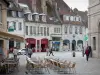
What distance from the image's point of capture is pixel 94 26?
4303cm

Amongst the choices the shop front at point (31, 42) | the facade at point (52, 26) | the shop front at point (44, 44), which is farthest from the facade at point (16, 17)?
the shop front at point (44, 44)

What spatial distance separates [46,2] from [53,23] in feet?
20.6

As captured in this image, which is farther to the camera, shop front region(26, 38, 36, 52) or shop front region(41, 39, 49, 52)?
shop front region(41, 39, 49, 52)

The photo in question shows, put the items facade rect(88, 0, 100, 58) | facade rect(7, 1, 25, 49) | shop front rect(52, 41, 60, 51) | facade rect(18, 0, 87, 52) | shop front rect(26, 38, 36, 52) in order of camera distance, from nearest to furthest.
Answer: facade rect(88, 0, 100, 58)
facade rect(7, 1, 25, 49)
shop front rect(26, 38, 36, 52)
facade rect(18, 0, 87, 52)
shop front rect(52, 41, 60, 51)

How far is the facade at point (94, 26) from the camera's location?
4141 cm

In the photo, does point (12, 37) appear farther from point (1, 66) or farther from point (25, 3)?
point (25, 3)

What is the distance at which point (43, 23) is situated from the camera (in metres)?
79.2

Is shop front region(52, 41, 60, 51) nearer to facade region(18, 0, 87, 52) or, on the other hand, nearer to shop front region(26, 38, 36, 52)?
facade region(18, 0, 87, 52)

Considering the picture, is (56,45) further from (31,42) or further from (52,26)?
(31,42)

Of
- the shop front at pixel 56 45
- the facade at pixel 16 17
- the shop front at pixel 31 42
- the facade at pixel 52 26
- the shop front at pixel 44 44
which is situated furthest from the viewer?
the shop front at pixel 56 45

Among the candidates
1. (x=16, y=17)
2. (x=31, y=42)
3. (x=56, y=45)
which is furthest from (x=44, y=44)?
(x=16, y=17)

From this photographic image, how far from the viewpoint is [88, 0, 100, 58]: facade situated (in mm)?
41406

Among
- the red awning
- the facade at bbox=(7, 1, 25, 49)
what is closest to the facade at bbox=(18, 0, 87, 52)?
the red awning

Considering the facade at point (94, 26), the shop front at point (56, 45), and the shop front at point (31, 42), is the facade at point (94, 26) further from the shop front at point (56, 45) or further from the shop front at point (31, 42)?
the shop front at point (56, 45)
